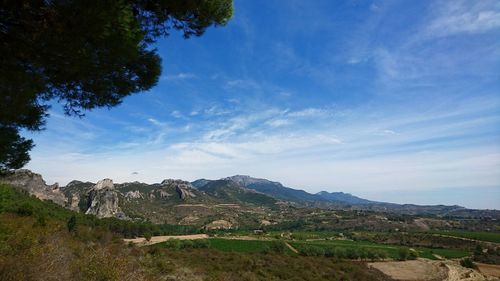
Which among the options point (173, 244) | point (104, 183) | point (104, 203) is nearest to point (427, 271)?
point (173, 244)

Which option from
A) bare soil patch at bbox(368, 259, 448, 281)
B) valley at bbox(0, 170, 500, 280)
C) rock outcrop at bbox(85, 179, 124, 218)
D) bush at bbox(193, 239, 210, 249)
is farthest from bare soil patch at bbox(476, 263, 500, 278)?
rock outcrop at bbox(85, 179, 124, 218)

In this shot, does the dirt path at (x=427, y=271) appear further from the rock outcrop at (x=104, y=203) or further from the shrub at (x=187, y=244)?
the rock outcrop at (x=104, y=203)

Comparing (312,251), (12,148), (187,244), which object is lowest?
(187,244)

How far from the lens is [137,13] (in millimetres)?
8688

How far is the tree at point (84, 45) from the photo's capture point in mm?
6273

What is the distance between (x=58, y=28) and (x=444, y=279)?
2758 inches

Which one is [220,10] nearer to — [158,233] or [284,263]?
[284,263]

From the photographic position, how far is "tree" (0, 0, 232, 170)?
6.27 m

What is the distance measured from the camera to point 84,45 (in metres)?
6.97

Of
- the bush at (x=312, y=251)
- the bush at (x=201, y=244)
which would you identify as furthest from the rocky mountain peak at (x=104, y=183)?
the bush at (x=312, y=251)

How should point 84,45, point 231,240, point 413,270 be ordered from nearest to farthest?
point 84,45 → point 413,270 → point 231,240

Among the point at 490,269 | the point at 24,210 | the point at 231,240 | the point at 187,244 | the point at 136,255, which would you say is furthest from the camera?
the point at 231,240

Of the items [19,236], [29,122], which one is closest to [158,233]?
[19,236]

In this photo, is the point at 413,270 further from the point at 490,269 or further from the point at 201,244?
the point at 201,244
